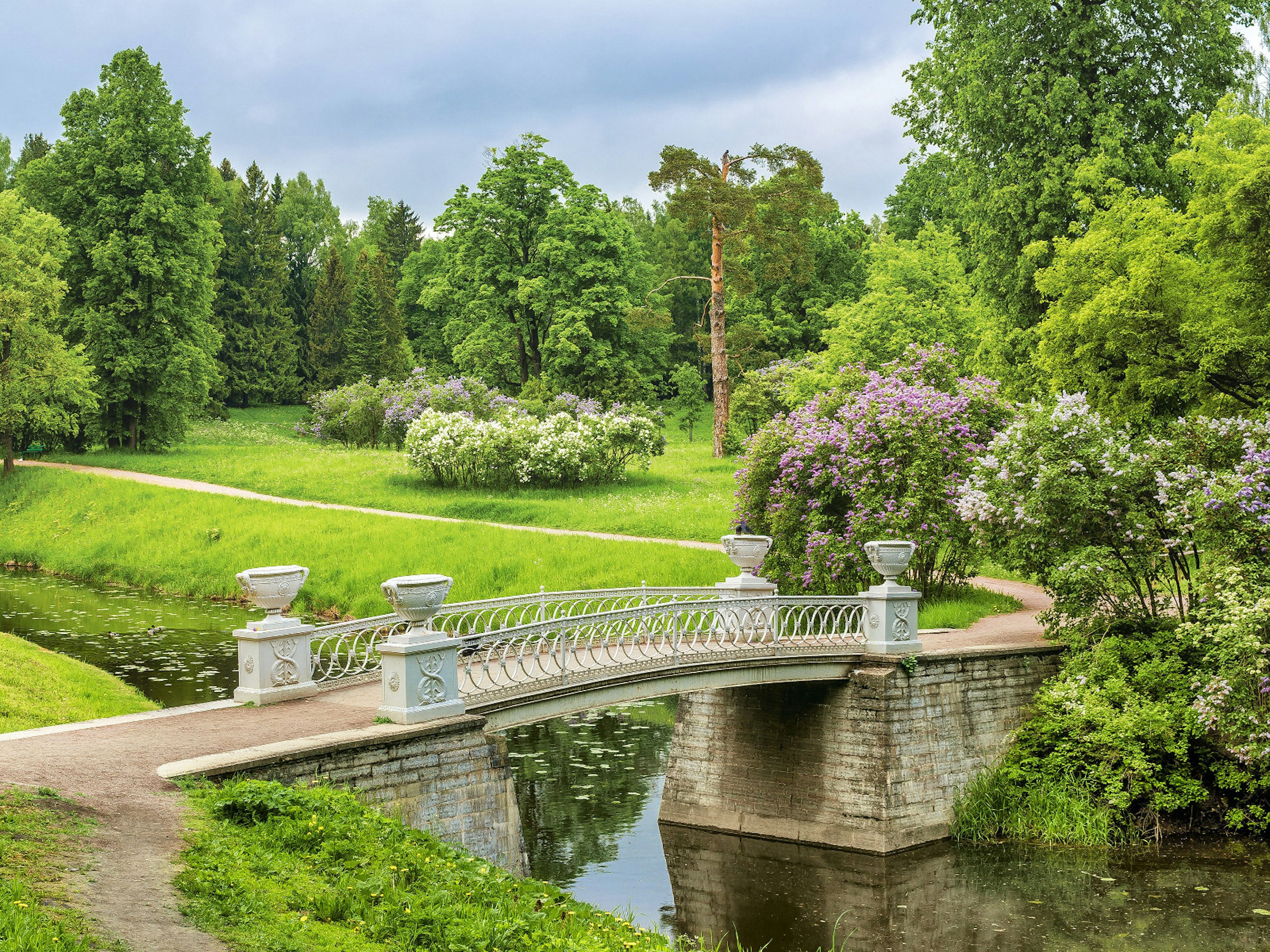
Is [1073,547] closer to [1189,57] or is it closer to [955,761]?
[955,761]

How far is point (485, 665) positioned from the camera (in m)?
10.9

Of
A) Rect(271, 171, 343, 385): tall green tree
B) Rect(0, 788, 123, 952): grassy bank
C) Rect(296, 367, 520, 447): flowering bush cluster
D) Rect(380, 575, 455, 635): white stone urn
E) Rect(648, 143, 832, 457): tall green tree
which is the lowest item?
Rect(0, 788, 123, 952): grassy bank

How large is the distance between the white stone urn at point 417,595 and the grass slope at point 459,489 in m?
16.7

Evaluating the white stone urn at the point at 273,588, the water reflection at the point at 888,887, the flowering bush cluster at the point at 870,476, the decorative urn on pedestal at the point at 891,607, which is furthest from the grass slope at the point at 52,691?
the flowering bush cluster at the point at 870,476

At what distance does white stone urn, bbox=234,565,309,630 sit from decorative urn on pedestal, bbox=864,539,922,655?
720cm

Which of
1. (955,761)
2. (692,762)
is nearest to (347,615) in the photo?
(692,762)

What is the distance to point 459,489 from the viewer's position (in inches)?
1286

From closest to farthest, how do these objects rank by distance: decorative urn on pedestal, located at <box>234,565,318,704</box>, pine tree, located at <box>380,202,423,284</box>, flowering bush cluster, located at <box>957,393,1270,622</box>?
decorative urn on pedestal, located at <box>234,565,318,704</box>, flowering bush cluster, located at <box>957,393,1270,622</box>, pine tree, located at <box>380,202,423,284</box>

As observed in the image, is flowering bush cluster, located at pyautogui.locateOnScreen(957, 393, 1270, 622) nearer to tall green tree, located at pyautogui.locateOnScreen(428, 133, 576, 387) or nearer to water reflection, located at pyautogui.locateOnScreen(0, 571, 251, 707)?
water reflection, located at pyautogui.locateOnScreen(0, 571, 251, 707)

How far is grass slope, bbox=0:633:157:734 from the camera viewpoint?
14523mm

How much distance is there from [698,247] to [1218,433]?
5111 centimetres

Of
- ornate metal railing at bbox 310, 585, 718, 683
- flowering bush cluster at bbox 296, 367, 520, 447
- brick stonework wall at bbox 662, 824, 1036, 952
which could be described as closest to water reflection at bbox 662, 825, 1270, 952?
brick stonework wall at bbox 662, 824, 1036, 952

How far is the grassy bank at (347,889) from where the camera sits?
19.9 ft

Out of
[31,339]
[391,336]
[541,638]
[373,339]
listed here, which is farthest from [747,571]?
[373,339]
